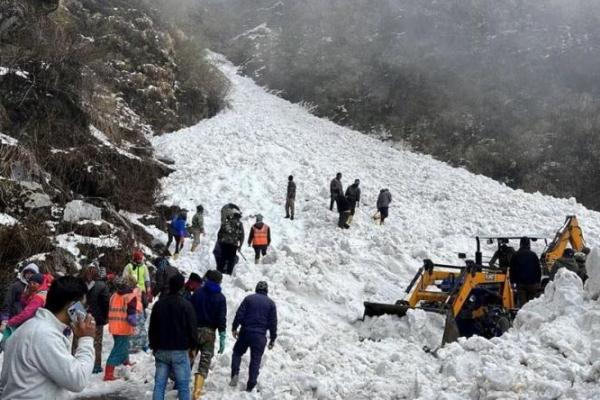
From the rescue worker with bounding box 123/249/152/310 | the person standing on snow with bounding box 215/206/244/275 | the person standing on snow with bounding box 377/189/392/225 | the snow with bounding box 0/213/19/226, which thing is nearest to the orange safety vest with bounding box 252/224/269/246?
the person standing on snow with bounding box 215/206/244/275

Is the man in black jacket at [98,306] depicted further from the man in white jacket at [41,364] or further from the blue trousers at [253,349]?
the man in white jacket at [41,364]

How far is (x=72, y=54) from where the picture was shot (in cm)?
1416

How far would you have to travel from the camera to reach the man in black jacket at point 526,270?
980cm

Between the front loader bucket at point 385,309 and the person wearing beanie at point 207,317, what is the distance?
358 centimetres

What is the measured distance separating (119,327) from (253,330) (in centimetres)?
181

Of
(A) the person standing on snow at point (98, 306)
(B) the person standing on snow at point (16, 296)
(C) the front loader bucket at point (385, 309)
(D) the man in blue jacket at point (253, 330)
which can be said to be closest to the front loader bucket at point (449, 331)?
(C) the front loader bucket at point (385, 309)

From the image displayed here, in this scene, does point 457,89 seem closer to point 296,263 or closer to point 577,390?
point 296,263

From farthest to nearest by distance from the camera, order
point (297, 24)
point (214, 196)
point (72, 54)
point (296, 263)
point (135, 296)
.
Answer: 1. point (297, 24)
2. point (214, 196)
3. point (72, 54)
4. point (296, 263)
5. point (135, 296)

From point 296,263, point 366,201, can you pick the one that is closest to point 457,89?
point 366,201

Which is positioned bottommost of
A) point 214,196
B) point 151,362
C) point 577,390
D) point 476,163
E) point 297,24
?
point 151,362

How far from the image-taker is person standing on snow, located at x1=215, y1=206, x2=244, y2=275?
11.2 meters

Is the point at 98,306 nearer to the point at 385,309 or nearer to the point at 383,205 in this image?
the point at 385,309

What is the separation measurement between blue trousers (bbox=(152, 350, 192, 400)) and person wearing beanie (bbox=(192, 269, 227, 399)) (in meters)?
0.70

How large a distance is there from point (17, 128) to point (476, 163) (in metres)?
20.0
